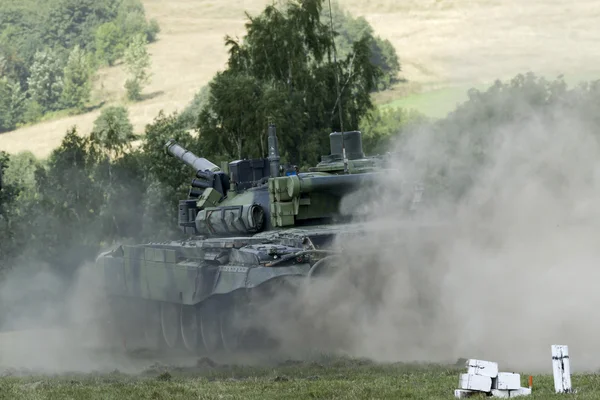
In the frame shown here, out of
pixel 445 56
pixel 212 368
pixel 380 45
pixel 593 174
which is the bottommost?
pixel 212 368

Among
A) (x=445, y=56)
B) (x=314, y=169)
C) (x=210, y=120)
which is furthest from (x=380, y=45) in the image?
(x=314, y=169)

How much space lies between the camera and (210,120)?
1959 inches

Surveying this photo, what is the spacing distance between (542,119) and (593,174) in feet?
3.95

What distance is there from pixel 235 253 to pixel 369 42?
28.3 metres

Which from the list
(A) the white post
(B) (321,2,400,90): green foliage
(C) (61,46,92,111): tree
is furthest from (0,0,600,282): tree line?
(C) (61,46,92,111): tree

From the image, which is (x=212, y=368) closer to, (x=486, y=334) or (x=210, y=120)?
(x=486, y=334)

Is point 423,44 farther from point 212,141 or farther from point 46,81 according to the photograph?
point 46,81

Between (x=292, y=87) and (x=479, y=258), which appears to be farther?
(x=292, y=87)

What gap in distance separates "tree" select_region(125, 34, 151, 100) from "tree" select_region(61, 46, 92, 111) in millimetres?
3197

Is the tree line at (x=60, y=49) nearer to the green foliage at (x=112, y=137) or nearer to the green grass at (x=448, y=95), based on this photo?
the green foliage at (x=112, y=137)

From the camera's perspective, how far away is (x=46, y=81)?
319 feet

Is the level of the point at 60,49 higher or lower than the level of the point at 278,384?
higher

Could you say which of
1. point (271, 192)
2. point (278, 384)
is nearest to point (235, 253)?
point (271, 192)

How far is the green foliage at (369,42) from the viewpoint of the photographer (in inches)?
2071
